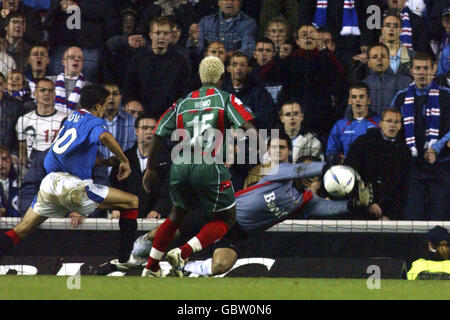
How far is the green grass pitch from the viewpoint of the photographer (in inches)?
325

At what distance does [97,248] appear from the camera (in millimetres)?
9312

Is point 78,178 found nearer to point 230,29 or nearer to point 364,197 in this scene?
point 230,29

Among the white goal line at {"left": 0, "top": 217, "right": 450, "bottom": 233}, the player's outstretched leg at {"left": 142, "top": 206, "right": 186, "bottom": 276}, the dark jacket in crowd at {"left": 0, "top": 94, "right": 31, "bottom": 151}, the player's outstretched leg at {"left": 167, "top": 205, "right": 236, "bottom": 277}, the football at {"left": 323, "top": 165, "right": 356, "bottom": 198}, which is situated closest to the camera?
the player's outstretched leg at {"left": 167, "top": 205, "right": 236, "bottom": 277}

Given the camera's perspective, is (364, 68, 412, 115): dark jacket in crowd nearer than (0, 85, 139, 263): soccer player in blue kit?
No

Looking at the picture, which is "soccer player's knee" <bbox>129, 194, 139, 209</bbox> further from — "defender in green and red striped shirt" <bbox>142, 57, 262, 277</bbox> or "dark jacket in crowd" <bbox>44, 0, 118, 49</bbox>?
"dark jacket in crowd" <bbox>44, 0, 118, 49</bbox>

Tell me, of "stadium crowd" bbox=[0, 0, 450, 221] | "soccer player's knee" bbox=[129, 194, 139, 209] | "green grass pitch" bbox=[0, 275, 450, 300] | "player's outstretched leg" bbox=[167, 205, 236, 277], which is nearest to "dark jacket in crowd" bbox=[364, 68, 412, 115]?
"stadium crowd" bbox=[0, 0, 450, 221]

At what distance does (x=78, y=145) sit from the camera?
8867 mm

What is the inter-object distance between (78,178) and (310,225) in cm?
216

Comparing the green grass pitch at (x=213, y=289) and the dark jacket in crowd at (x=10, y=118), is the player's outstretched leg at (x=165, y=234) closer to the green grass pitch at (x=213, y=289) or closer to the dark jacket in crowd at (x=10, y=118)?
the green grass pitch at (x=213, y=289)

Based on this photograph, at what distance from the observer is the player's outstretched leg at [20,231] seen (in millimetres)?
8914

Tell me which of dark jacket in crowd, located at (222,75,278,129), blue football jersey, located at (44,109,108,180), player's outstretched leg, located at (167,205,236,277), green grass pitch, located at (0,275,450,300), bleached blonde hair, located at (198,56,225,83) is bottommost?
green grass pitch, located at (0,275,450,300)

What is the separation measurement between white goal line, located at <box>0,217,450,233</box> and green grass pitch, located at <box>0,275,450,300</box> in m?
0.52

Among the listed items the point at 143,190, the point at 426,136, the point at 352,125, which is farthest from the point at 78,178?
the point at 426,136

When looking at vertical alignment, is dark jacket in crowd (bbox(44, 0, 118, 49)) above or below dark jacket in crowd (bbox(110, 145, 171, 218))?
above
